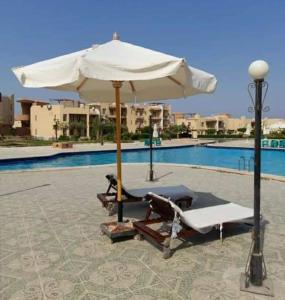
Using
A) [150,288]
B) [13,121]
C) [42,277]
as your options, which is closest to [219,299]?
[150,288]

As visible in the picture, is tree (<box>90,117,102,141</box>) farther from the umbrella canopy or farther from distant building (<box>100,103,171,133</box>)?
the umbrella canopy

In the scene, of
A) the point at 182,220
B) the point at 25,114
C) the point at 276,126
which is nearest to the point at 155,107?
the point at 25,114

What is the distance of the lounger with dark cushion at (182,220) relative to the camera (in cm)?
389

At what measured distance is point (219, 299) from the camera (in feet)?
9.36

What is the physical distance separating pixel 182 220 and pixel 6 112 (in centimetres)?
6275

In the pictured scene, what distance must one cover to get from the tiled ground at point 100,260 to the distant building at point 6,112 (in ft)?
182

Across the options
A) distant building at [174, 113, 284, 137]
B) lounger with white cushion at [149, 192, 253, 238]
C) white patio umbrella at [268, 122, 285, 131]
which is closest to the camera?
lounger with white cushion at [149, 192, 253, 238]

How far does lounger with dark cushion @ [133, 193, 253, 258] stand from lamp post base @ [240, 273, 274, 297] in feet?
3.13

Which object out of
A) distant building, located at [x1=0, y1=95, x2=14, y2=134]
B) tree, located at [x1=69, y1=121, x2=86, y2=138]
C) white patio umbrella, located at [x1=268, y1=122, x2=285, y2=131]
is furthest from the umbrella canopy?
distant building, located at [x1=0, y1=95, x2=14, y2=134]

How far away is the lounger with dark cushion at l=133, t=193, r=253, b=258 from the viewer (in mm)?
3893

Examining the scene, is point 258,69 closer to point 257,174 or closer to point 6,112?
point 257,174

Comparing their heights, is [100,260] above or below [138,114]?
below

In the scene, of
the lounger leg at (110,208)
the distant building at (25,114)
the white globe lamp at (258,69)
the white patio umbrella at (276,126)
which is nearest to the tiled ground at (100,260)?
the lounger leg at (110,208)

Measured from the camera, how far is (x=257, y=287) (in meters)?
3.05
